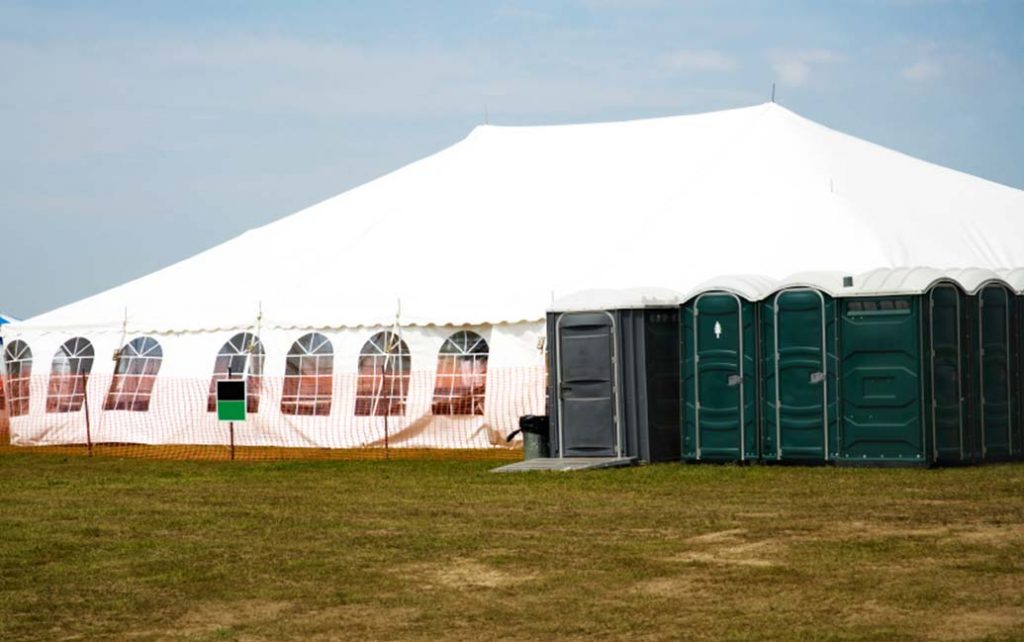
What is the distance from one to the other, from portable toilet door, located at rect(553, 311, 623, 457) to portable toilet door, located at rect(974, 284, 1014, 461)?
468 cm

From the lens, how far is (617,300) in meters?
23.4

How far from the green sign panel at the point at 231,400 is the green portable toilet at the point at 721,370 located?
7.25 metres

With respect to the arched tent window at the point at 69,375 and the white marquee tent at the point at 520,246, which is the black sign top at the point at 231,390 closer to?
the white marquee tent at the point at 520,246

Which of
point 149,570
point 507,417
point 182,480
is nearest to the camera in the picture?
point 149,570

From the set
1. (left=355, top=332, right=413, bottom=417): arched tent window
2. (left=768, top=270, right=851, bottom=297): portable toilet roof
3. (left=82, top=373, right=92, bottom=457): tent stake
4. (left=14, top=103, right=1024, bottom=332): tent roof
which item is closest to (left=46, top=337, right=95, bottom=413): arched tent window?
(left=82, top=373, right=92, bottom=457): tent stake

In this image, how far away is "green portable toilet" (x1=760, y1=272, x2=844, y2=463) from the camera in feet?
71.1

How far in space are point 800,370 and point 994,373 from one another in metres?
2.63

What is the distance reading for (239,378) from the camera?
97.7 feet

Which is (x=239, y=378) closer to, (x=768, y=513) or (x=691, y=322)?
(x=691, y=322)

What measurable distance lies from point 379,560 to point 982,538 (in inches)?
184

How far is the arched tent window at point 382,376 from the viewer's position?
28625 millimetres

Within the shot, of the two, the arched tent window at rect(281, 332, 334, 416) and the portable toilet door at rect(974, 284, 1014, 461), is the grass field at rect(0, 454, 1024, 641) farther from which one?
the arched tent window at rect(281, 332, 334, 416)

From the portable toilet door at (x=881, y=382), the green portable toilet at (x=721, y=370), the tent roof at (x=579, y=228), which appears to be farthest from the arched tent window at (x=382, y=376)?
the portable toilet door at (x=881, y=382)

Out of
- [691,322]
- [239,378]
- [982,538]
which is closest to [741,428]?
[691,322]
